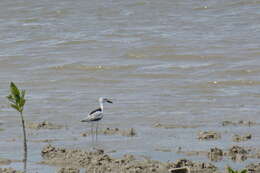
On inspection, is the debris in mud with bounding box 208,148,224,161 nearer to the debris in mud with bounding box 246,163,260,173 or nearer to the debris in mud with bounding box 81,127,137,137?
the debris in mud with bounding box 246,163,260,173

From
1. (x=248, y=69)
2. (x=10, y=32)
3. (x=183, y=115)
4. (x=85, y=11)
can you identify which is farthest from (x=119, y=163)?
(x=85, y=11)

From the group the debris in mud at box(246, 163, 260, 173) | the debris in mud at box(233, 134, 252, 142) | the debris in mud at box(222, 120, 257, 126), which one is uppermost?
the debris in mud at box(222, 120, 257, 126)

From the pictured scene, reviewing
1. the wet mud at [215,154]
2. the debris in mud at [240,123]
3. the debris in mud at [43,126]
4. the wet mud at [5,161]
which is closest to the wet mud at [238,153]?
the wet mud at [215,154]

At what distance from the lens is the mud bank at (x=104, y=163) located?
377 inches

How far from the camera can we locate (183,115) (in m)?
14.2

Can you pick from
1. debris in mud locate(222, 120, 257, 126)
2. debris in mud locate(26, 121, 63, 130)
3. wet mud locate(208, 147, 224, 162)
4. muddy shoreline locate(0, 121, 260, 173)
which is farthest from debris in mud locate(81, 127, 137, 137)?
wet mud locate(208, 147, 224, 162)

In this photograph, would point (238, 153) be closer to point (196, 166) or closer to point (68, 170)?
point (196, 166)

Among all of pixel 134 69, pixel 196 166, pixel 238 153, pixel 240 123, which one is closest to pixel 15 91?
pixel 196 166

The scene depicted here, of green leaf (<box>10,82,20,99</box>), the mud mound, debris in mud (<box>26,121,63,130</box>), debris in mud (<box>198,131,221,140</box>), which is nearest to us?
the mud mound

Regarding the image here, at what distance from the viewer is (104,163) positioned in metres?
9.96

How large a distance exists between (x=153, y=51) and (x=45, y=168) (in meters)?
13.6

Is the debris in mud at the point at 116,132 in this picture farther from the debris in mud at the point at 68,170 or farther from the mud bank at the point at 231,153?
Result: the debris in mud at the point at 68,170

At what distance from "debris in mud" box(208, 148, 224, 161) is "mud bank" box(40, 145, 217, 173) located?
1.79ft

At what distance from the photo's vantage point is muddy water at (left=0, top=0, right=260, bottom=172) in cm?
1245
